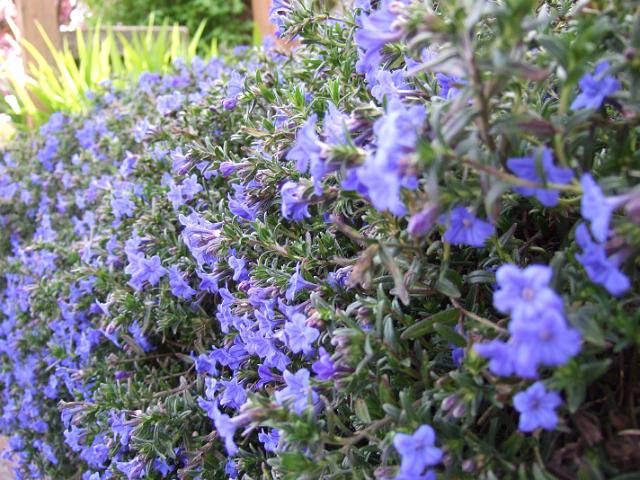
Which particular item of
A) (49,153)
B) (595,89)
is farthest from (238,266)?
(49,153)

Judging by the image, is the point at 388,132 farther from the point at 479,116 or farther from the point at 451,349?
the point at 451,349

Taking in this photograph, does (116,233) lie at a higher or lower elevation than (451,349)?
lower

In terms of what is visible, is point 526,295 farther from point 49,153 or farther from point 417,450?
point 49,153

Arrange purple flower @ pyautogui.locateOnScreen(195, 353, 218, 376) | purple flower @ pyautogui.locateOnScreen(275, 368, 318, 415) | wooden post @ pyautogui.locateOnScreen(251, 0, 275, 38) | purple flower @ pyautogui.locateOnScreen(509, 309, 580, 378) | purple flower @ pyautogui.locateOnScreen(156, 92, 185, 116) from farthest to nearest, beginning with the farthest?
wooden post @ pyautogui.locateOnScreen(251, 0, 275, 38), purple flower @ pyautogui.locateOnScreen(156, 92, 185, 116), purple flower @ pyautogui.locateOnScreen(195, 353, 218, 376), purple flower @ pyautogui.locateOnScreen(275, 368, 318, 415), purple flower @ pyautogui.locateOnScreen(509, 309, 580, 378)

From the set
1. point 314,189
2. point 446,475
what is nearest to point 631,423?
point 446,475

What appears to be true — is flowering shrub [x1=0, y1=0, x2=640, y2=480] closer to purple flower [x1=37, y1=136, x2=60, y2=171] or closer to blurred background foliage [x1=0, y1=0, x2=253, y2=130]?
purple flower [x1=37, y1=136, x2=60, y2=171]

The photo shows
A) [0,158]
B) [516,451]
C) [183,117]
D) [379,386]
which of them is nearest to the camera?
[516,451]

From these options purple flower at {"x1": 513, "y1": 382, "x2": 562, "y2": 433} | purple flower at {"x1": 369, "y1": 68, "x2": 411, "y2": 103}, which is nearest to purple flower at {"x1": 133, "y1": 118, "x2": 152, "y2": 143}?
purple flower at {"x1": 369, "y1": 68, "x2": 411, "y2": 103}
